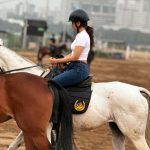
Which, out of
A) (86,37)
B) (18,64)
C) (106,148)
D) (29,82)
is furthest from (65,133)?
(106,148)

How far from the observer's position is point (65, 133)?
7332 mm

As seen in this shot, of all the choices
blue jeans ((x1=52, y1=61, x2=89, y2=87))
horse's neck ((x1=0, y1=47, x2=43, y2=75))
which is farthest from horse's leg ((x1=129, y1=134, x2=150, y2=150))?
horse's neck ((x1=0, y1=47, x2=43, y2=75))

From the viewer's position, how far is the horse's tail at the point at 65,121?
7273 millimetres

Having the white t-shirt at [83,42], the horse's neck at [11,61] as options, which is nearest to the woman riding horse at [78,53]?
the white t-shirt at [83,42]

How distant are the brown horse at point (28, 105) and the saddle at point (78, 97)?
10 centimetres

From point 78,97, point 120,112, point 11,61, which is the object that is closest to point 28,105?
point 78,97

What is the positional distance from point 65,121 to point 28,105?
59cm

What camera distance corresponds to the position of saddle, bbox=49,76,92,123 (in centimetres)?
725

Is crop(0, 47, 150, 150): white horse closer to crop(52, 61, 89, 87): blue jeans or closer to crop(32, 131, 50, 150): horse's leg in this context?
crop(52, 61, 89, 87): blue jeans

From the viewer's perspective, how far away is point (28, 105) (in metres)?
7.08

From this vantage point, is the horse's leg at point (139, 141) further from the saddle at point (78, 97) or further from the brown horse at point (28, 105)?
the brown horse at point (28, 105)

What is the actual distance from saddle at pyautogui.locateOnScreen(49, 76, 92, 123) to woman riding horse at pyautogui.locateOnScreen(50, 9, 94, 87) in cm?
8

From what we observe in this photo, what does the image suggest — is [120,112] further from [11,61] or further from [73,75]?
[11,61]

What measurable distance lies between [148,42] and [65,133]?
129 metres
